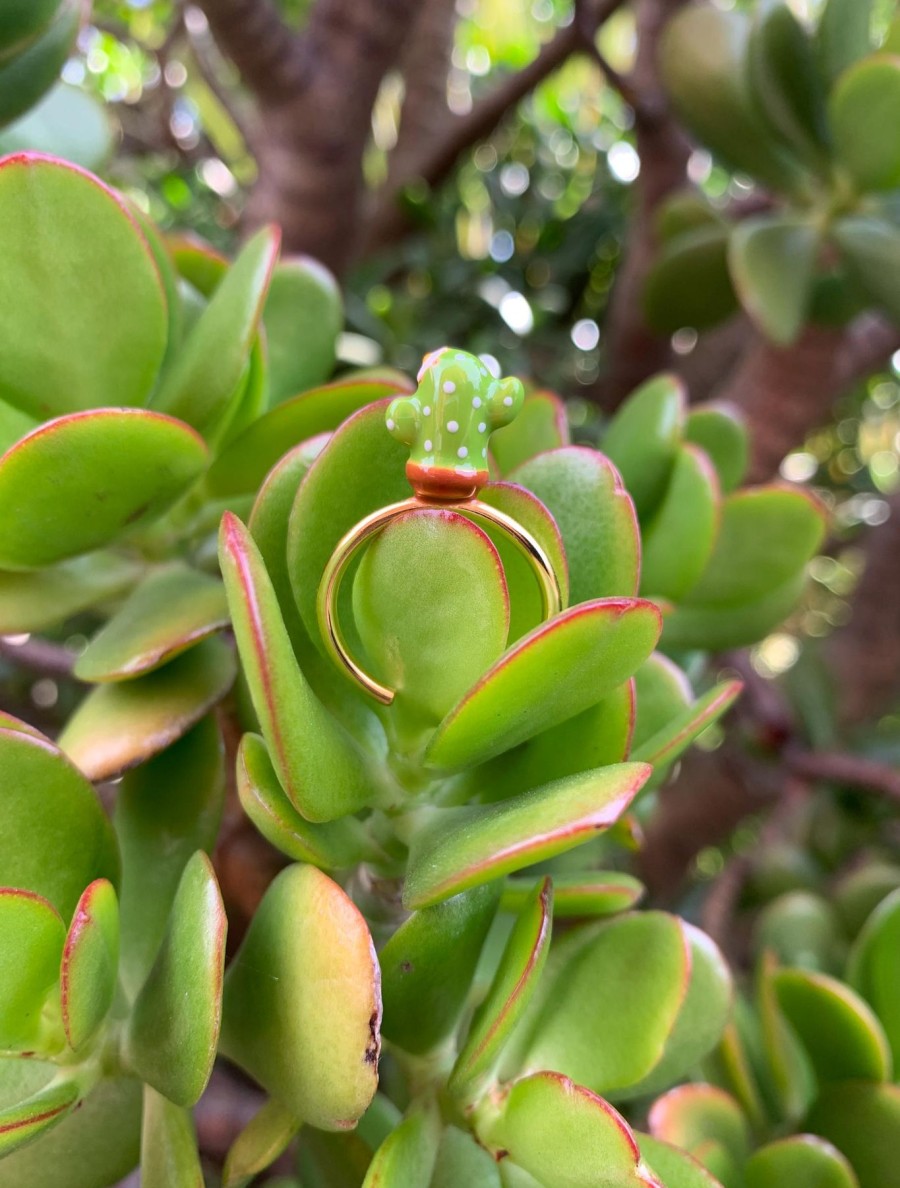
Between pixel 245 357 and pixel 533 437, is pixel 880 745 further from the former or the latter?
pixel 245 357

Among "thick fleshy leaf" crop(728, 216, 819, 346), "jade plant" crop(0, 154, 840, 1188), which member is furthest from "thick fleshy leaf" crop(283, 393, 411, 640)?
"thick fleshy leaf" crop(728, 216, 819, 346)

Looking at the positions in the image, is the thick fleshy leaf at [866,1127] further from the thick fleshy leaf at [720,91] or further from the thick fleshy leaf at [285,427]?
the thick fleshy leaf at [720,91]

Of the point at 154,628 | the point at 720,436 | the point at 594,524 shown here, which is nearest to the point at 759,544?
the point at 720,436

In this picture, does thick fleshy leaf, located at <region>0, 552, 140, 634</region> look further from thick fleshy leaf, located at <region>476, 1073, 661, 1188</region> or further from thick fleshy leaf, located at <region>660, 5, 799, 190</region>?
thick fleshy leaf, located at <region>660, 5, 799, 190</region>

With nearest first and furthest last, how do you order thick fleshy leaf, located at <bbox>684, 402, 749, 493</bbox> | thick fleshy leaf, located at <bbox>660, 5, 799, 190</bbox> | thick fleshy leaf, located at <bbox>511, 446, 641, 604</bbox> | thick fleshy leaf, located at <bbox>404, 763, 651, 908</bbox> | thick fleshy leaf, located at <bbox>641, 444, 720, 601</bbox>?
thick fleshy leaf, located at <bbox>404, 763, 651, 908</bbox> < thick fleshy leaf, located at <bbox>511, 446, 641, 604</bbox> < thick fleshy leaf, located at <bbox>641, 444, 720, 601</bbox> < thick fleshy leaf, located at <bbox>684, 402, 749, 493</bbox> < thick fleshy leaf, located at <bbox>660, 5, 799, 190</bbox>

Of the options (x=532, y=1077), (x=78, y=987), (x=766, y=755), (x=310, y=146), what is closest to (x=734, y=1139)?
(x=532, y=1077)
